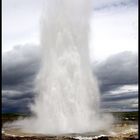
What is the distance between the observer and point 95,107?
1923 centimetres

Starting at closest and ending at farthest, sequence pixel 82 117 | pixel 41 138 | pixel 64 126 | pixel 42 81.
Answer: pixel 41 138 → pixel 64 126 → pixel 82 117 → pixel 42 81

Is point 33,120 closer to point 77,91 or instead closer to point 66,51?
point 77,91

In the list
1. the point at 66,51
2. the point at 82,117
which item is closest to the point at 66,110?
the point at 82,117

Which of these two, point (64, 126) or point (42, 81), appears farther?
point (42, 81)

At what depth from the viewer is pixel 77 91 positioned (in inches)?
727

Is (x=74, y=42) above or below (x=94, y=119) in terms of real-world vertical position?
above

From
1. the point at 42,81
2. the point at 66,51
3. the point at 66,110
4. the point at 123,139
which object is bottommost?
the point at 123,139

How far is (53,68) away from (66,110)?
2.83m

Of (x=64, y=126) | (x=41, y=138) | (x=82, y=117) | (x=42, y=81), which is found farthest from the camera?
(x=42, y=81)

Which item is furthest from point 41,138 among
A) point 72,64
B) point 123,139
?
point 72,64

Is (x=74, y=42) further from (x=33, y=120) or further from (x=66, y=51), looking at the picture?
(x=33, y=120)

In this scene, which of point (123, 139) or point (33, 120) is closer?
point (123, 139)

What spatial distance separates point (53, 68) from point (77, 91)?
1.96m

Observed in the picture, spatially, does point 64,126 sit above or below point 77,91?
below
